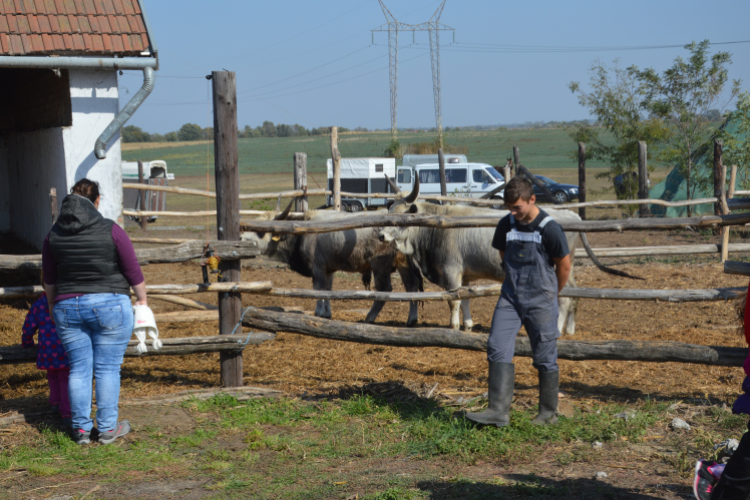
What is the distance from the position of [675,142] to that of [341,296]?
17.1m

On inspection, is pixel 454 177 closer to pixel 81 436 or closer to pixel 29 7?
pixel 29 7

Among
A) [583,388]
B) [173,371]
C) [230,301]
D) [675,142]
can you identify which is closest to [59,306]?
[230,301]

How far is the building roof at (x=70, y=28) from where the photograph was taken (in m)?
7.00

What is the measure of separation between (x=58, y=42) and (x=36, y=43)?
221 millimetres

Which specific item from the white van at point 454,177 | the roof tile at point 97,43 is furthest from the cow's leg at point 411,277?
the white van at point 454,177

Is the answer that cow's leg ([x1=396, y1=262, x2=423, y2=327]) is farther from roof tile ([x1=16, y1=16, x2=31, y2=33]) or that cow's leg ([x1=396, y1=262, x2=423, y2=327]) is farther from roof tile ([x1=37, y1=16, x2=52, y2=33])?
roof tile ([x1=16, y1=16, x2=31, y2=33])

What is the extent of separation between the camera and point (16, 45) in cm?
694

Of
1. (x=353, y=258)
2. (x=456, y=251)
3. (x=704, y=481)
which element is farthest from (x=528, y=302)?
(x=353, y=258)

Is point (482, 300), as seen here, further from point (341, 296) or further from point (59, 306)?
point (59, 306)

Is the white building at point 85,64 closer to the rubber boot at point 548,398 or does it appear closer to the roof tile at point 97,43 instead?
the roof tile at point 97,43

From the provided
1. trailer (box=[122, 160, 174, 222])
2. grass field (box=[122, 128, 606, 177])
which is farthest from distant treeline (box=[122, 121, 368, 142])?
trailer (box=[122, 160, 174, 222])

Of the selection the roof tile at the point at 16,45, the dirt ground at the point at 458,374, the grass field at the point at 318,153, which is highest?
the grass field at the point at 318,153

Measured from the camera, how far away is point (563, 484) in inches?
145

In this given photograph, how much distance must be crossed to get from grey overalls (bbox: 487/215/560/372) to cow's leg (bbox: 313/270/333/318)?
4.62 meters
